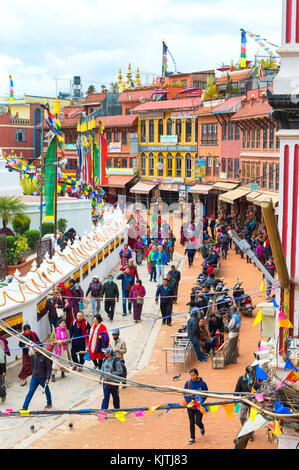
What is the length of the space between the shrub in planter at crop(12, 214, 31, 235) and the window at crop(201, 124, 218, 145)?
2018 centimetres

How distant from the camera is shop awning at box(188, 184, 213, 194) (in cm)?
4534

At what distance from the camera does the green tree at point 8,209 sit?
2872 centimetres

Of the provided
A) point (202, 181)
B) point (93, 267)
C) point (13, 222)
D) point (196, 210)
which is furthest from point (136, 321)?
point (202, 181)

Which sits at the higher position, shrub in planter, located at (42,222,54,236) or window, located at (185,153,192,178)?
window, located at (185,153,192,178)

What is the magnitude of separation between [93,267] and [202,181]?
25.8 metres

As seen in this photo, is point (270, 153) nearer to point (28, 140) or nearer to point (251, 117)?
point (251, 117)

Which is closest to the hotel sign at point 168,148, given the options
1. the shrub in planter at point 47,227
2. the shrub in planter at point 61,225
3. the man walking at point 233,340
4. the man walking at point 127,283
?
the shrub in planter at point 61,225

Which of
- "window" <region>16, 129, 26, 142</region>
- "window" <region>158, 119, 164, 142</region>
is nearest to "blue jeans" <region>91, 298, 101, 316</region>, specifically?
"window" <region>158, 119, 164, 142</region>

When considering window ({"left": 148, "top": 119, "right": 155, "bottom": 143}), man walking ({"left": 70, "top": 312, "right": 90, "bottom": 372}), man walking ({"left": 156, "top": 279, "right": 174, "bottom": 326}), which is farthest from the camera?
window ({"left": 148, "top": 119, "right": 155, "bottom": 143})

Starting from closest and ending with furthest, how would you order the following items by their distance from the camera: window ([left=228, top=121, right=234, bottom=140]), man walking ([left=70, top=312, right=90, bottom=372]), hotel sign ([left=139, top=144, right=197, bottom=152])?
man walking ([left=70, top=312, right=90, bottom=372]) → window ([left=228, top=121, right=234, bottom=140]) → hotel sign ([left=139, top=144, right=197, bottom=152])

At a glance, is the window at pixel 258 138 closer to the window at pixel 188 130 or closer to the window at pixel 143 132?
the window at pixel 188 130

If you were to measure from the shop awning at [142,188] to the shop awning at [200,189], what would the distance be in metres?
6.13

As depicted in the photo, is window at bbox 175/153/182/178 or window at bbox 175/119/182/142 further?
window at bbox 175/153/182/178

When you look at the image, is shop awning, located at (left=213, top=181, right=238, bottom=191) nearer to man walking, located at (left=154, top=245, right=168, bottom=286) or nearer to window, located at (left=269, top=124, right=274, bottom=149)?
window, located at (left=269, top=124, right=274, bottom=149)
